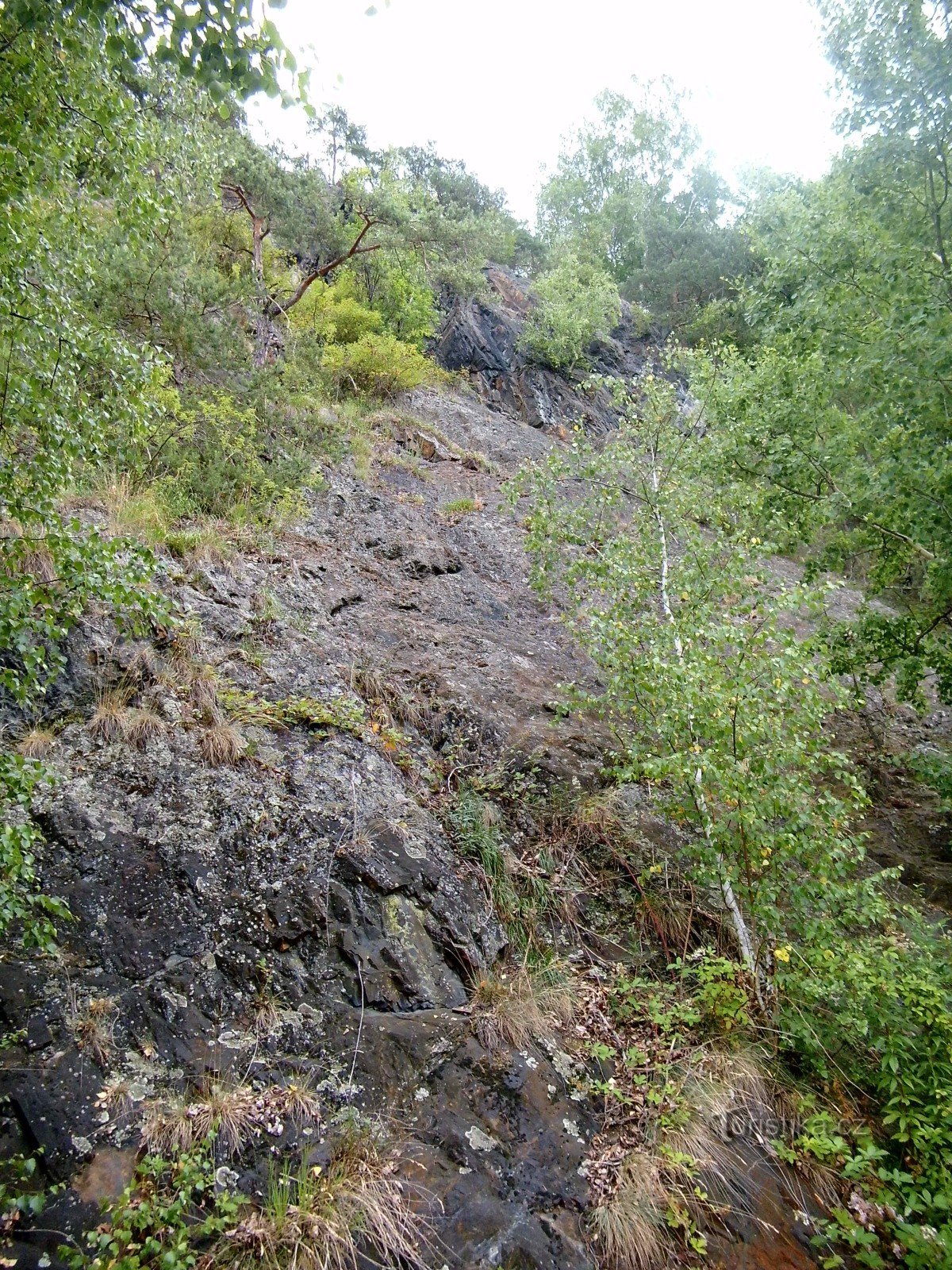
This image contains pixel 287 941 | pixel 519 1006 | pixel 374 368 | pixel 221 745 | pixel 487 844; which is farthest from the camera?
pixel 374 368

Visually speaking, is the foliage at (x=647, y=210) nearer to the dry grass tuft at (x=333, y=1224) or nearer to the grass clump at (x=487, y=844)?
the grass clump at (x=487, y=844)

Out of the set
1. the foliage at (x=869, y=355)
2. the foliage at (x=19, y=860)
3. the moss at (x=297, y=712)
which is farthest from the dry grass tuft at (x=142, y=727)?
the foliage at (x=869, y=355)

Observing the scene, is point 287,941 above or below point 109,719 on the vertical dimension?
below

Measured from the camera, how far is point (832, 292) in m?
7.98

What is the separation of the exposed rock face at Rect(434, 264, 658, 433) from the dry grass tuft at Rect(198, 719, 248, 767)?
13559mm

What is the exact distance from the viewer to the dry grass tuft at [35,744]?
4.48m

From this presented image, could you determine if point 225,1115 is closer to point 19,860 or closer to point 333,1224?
point 333,1224

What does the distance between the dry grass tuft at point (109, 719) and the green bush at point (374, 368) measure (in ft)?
29.4

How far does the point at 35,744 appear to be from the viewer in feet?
14.8

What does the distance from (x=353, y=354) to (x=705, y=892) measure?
10926mm

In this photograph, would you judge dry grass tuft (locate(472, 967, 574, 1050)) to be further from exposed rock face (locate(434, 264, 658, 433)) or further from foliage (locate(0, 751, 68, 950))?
exposed rock face (locate(434, 264, 658, 433))

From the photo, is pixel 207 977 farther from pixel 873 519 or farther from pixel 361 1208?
pixel 873 519

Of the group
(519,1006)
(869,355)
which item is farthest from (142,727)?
(869,355)

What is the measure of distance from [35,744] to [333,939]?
7.17 ft
